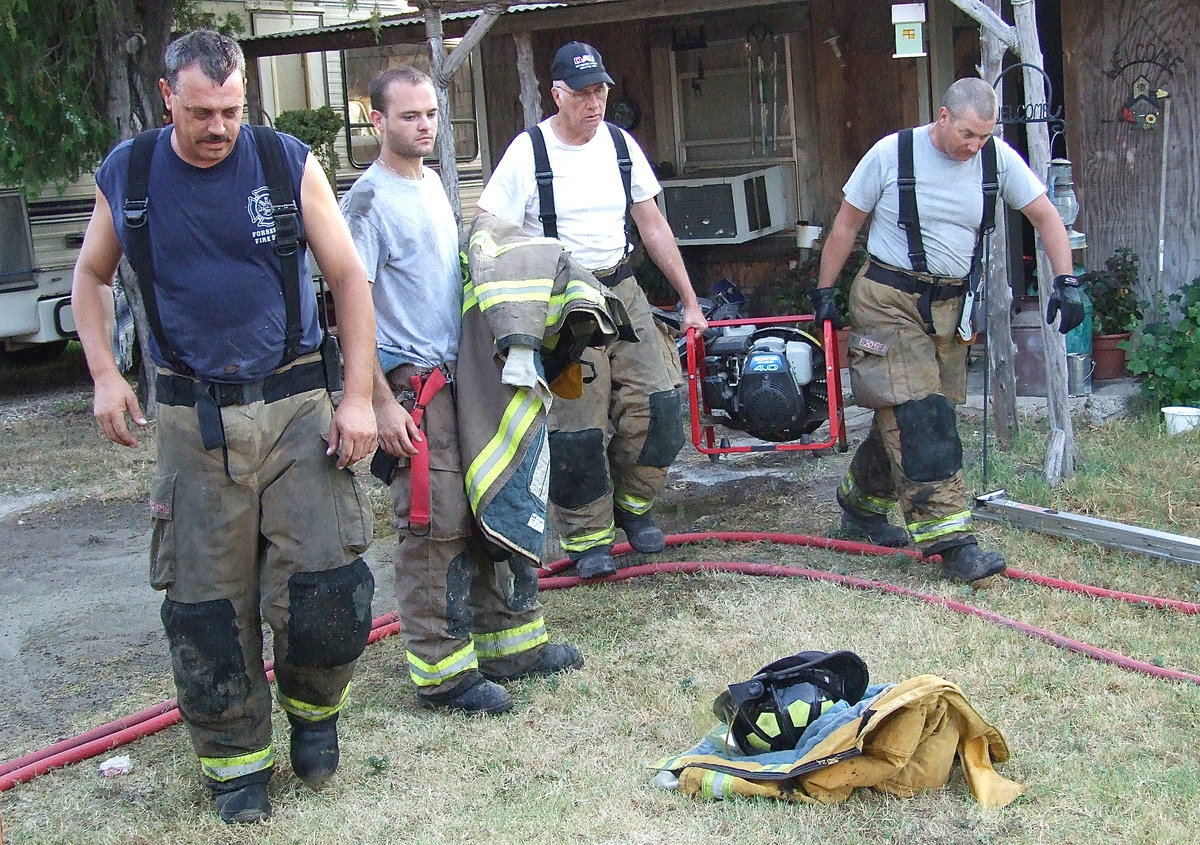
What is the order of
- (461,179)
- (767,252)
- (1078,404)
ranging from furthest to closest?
(461,179) → (767,252) → (1078,404)

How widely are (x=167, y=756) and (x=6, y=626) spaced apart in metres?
1.81

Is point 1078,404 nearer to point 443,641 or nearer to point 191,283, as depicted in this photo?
point 443,641

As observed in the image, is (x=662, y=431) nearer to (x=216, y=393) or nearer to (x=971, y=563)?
(x=971, y=563)

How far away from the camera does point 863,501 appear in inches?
220

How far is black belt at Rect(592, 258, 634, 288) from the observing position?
16.8 ft

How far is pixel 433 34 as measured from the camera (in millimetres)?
7738

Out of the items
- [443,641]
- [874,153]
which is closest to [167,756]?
[443,641]

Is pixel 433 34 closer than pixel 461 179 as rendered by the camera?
Yes

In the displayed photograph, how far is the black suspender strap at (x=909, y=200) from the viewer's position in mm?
5059

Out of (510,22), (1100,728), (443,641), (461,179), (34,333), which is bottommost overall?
(1100,728)

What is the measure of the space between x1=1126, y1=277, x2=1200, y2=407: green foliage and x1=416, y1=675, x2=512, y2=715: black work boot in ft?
16.2

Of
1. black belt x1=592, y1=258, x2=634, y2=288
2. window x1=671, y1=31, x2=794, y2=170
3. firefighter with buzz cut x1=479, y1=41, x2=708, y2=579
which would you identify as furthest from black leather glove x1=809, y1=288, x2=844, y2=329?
window x1=671, y1=31, x2=794, y2=170

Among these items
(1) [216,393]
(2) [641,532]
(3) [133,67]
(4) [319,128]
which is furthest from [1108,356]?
(4) [319,128]

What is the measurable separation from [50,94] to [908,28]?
5694 mm
